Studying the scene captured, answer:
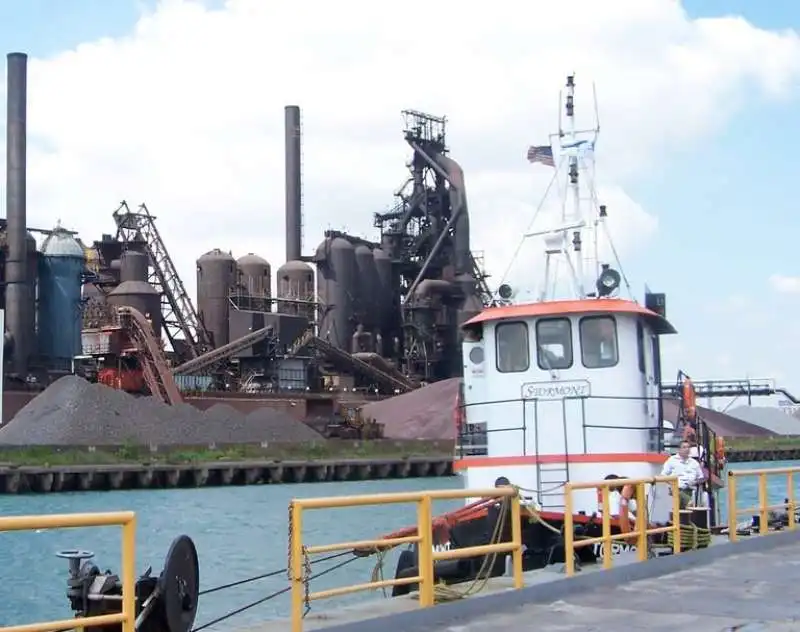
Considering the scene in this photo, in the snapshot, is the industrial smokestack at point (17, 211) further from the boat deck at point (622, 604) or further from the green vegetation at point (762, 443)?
the boat deck at point (622, 604)

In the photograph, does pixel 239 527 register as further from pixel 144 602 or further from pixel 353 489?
pixel 144 602

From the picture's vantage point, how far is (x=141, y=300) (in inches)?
2933

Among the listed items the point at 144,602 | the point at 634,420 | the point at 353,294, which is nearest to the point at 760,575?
the point at 634,420

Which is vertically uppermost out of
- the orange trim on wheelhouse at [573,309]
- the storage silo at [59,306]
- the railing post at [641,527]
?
the storage silo at [59,306]

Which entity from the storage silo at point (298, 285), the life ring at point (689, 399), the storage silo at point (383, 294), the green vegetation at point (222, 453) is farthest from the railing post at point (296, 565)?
the storage silo at point (383, 294)

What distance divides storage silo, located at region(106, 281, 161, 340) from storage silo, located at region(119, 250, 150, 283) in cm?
286

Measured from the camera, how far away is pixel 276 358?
7756 centimetres

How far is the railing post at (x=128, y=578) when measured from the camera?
733cm

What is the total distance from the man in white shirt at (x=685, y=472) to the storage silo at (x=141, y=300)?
204 feet

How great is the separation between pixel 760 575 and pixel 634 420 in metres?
4.22

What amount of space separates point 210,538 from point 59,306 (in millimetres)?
44146

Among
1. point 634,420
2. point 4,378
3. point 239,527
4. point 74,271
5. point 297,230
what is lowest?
point 239,527

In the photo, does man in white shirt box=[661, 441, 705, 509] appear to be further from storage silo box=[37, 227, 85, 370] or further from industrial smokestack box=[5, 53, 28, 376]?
storage silo box=[37, 227, 85, 370]

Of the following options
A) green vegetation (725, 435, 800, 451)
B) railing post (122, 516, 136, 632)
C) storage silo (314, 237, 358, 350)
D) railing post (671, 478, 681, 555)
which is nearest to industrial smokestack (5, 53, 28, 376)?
storage silo (314, 237, 358, 350)
